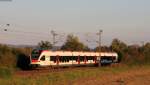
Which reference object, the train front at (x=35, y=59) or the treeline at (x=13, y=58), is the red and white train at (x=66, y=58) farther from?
the treeline at (x=13, y=58)

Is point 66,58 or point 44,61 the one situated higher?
point 66,58

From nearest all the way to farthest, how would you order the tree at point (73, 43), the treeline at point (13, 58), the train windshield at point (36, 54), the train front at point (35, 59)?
the train front at point (35, 59) → the train windshield at point (36, 54) → the treeline at point (13, 58) → the tree at point (73, 43)

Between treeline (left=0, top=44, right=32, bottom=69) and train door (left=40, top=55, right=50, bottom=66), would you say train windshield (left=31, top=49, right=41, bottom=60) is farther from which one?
treeline (left=0, top=44, right=32, bottom=69)

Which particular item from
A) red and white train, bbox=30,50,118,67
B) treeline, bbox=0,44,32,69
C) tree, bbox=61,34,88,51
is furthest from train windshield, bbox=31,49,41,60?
tree, bbox=61,34,88,51

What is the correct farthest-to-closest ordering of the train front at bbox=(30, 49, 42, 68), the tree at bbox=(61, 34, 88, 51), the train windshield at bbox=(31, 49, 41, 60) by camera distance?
the tree at bbox=(61, 34, 88, 51) → the train windshield at bbox=(31, 49, 41, 60) → the train front at bbox=(30, 49, 42, 68)

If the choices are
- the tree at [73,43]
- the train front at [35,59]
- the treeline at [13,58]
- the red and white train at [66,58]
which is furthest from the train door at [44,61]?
the tree at [73,43]

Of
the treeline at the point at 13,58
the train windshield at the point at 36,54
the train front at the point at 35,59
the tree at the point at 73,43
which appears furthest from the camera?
the tree at the point at 73,43

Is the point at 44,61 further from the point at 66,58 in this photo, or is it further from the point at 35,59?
the point at 66,58

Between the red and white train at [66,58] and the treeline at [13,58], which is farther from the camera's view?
the treeline at [13,58]

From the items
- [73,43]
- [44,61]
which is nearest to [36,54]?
[44,61]

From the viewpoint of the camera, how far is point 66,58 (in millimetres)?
52156

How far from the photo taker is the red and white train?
48031mm

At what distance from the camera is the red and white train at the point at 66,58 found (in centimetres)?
4803

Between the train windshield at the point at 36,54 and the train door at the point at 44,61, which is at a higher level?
the train windshield at the point at 36,54
